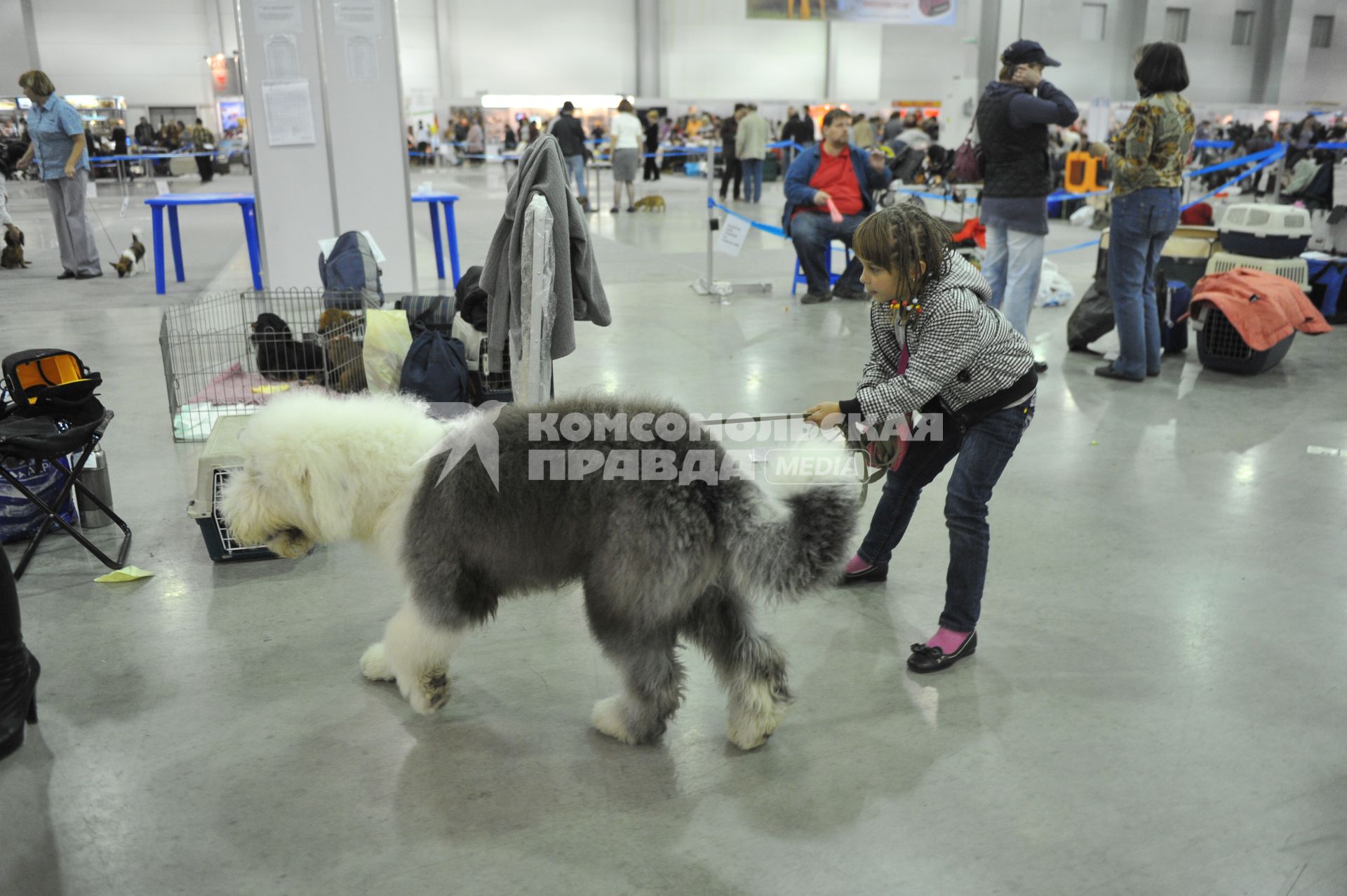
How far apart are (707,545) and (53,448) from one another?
2302 millimetres

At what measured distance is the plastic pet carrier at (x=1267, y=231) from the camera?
6.45 metres

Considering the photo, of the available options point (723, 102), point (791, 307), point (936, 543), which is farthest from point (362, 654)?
point (723, 102)

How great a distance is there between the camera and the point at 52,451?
3.10m

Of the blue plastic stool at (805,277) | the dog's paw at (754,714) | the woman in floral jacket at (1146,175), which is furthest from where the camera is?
the blue plastic stool at (805,277)

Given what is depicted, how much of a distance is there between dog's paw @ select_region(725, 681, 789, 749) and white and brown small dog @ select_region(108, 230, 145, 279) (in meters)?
8.55

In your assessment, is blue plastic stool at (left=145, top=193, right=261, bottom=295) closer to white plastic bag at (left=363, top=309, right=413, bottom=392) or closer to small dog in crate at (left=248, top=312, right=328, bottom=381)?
small dog in crate at (left=248, top=312, right=328, bottom=381)

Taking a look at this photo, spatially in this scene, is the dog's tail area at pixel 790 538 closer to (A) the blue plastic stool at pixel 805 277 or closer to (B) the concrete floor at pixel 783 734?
(B) the concrete floor at pixel 783 734

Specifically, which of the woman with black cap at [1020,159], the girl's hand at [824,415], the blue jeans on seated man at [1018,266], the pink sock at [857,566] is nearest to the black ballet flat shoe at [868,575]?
the pink sock at [857,566]

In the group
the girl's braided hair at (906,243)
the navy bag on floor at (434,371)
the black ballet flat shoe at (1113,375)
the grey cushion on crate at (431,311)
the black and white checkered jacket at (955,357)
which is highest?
the girl's braided hair at (906,243)

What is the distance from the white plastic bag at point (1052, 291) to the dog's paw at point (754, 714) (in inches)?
248

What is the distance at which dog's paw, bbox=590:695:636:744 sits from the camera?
2.40 meters

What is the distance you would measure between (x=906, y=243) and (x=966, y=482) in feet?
2.26

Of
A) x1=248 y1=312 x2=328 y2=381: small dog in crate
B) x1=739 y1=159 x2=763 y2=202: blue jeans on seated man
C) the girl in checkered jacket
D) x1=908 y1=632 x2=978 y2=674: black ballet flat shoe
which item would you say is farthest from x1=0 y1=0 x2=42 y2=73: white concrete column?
x1=908 y1=632 x2=978 y2=674: black ballet flat shoe

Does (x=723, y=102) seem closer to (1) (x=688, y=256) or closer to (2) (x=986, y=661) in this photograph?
(1) (x=688, y=256)
